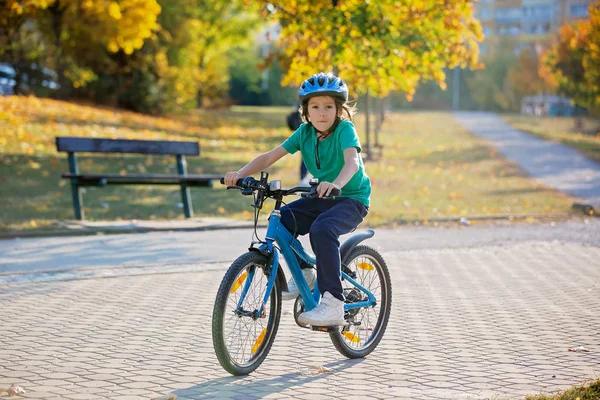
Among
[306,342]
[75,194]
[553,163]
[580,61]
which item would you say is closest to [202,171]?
[75,194]

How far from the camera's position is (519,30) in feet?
395

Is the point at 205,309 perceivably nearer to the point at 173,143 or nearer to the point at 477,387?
the point at 477,387

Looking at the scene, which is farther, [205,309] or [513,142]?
[513,142]

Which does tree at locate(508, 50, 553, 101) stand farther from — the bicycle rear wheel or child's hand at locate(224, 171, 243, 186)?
child's hand at locate(224, 171, 243, 186)

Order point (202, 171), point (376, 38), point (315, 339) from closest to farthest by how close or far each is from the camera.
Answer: point (315, 339), point (376, 38), point (202, 171)

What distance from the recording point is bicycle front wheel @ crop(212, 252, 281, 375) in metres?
5.14

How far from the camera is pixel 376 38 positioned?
16.2 meters

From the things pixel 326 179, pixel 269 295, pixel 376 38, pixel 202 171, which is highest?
pixel 376 38

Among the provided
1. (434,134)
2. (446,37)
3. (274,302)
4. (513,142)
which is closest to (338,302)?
(274,302)

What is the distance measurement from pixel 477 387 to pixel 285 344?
1.46m

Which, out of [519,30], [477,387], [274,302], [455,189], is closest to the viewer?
[477,387]

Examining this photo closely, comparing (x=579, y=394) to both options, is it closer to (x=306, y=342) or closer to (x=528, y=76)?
(x=306, y=342)

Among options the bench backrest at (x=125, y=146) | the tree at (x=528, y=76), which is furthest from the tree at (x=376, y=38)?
the tree at (x=528, y=76)

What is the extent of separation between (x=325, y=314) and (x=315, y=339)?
3.33ft
